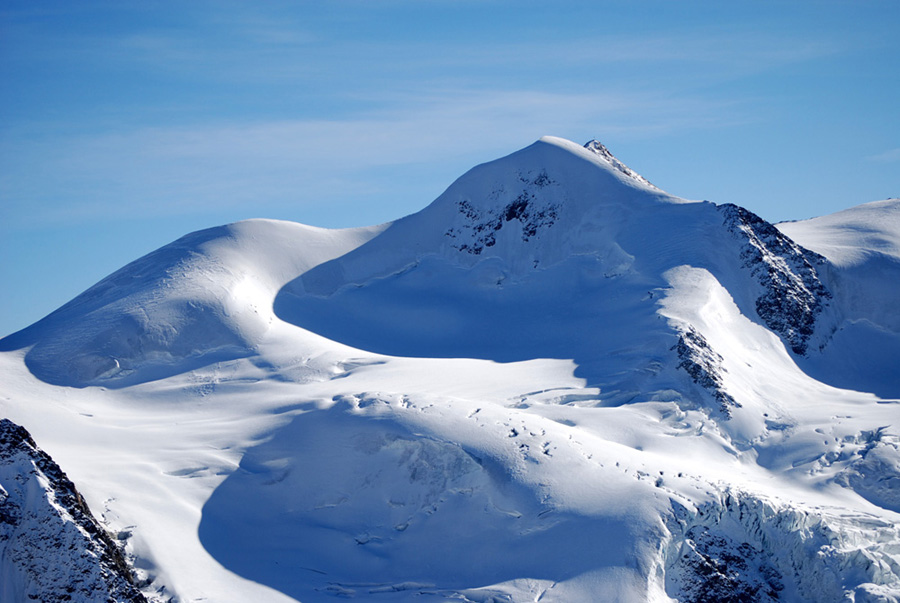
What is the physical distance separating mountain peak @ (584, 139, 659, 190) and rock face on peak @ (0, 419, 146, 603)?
4059 cm

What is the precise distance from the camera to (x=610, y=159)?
62.2 m

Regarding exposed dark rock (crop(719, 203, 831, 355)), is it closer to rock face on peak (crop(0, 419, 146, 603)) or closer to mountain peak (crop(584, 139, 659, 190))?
mountain peak (crop(584, 139, 659, 190))

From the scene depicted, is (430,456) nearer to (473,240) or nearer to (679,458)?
(679,458)

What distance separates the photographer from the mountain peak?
60.5m

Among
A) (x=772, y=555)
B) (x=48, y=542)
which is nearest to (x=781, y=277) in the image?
(x=772, y=555)

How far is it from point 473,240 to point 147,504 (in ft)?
93.6

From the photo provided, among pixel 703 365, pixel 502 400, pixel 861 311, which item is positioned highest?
pixel 861 311

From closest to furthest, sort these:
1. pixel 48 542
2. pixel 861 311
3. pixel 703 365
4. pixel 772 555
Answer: pixel 48 542
pixel 772 555
pixel 703 365
pixel 861 311

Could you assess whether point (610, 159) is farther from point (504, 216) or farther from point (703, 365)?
point (703, 365)

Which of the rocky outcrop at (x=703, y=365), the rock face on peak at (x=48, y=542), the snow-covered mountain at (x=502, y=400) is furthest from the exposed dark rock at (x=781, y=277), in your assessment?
the rock face on peak at (x=48, y=542)

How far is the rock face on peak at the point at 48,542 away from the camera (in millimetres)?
26984

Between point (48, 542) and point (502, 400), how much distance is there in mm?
18556

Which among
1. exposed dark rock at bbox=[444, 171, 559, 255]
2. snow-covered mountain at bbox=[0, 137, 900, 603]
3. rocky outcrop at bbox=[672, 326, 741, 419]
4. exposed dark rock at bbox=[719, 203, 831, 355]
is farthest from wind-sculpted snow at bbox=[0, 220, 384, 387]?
exposed dark rock at bbox=[719, 203, 831, 355]

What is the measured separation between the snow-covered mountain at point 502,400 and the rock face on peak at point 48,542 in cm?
169
